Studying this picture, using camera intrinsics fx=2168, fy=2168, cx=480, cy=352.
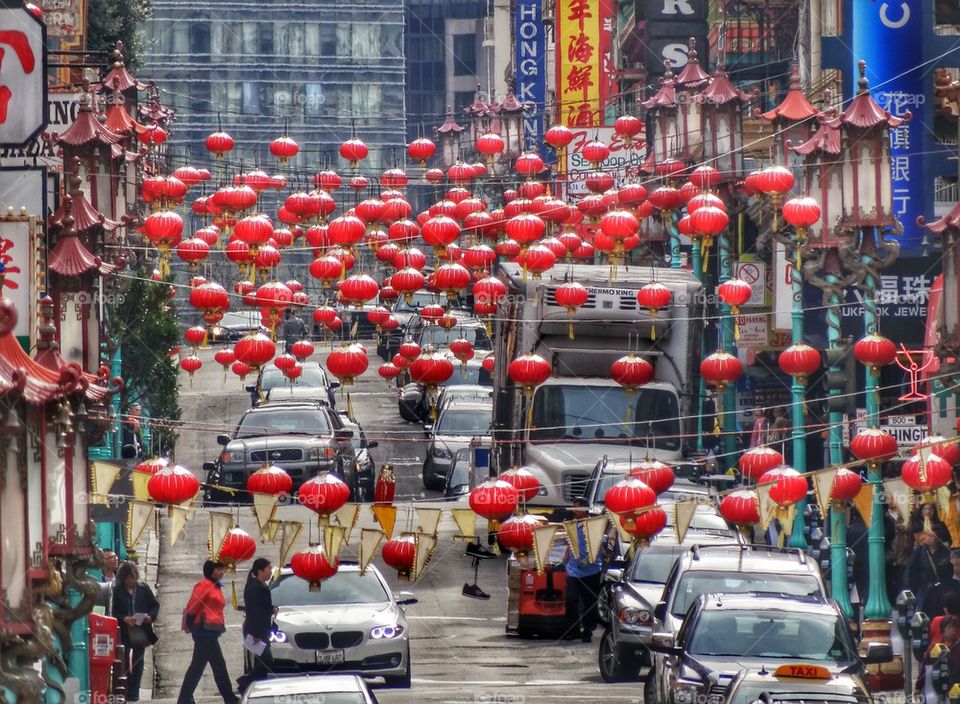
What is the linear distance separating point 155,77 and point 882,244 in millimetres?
69752

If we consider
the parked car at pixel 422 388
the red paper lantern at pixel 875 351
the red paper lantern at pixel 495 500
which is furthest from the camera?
the parked car at pixel 422 388

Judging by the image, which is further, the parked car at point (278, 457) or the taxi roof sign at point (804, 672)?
the parked car at point (278, 457)

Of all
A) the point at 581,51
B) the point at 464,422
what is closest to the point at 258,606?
the point at 464,422

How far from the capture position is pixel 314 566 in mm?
23234

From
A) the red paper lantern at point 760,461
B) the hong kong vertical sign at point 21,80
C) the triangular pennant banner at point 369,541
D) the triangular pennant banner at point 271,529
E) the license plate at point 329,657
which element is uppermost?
the hong kong vertical sign at point 21,80

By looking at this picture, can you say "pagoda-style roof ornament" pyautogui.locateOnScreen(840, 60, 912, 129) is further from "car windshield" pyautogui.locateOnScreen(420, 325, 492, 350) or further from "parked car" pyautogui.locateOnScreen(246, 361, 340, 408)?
"car windshield" pyautogui.locateOnScreen(420, 325, 492, 350)

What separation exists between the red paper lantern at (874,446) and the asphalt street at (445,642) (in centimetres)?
358

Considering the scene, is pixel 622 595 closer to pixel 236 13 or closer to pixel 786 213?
pixel 786 213

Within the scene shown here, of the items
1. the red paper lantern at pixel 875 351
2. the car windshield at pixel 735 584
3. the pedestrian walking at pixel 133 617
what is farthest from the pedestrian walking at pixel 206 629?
the red paper lantern at pixel 875 351

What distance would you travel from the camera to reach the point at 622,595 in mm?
24000

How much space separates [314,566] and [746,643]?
5.70 metres

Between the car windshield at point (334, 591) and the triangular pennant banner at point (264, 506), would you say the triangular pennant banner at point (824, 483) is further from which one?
the triangular pennant banner at point (264, 506)

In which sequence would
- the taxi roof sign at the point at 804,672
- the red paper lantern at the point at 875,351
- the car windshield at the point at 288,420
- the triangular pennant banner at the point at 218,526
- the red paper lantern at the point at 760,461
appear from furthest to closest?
1. the car windshield at the point at 288,420
2. the red paper lantern at the point at 875,351
3. the red paper lantern at the point at 760,461
4. the triangular pennant banner at the point at 218,526
5. the taxi roof sign at the point at 804,672

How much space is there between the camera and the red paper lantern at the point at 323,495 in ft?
74.8
